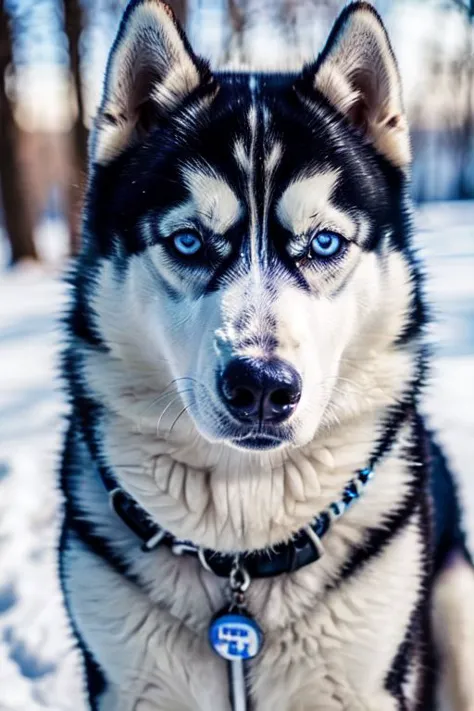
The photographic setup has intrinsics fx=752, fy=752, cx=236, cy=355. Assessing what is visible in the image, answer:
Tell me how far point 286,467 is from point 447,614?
1.81ft

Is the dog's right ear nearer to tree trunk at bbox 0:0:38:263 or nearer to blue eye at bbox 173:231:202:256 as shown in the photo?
blue eye at bbox 173:231:202:256

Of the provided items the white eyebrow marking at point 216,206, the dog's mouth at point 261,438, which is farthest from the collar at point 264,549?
the white eyebrow marking at point 216,206

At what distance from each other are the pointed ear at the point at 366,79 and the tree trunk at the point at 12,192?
7.41 metres

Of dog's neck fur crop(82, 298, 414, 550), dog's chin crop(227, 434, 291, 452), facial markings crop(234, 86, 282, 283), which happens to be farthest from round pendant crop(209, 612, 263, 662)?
facial markings crop(234, 86, 282, 283)

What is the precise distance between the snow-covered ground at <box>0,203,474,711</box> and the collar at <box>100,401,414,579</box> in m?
0.30

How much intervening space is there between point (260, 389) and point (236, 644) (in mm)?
515

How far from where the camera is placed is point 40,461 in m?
3.25

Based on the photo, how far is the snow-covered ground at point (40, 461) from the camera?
206 centimetres

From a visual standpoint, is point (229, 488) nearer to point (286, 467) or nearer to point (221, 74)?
point (286, 467)

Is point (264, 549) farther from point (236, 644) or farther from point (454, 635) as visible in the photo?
point (454, 635)

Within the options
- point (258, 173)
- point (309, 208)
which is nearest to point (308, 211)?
point (309, 208)

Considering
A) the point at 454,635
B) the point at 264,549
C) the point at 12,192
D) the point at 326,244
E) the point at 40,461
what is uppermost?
the point at 326,244

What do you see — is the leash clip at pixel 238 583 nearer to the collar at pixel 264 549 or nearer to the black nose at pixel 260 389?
the collar at pixel 264 549

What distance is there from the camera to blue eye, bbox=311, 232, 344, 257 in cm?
133
